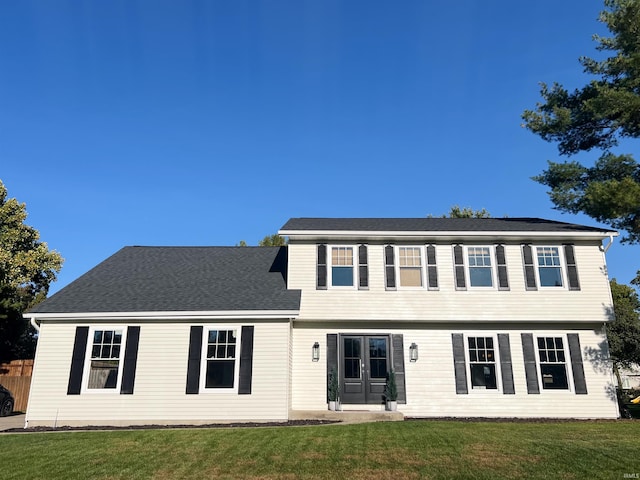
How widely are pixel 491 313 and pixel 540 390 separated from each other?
107 inches

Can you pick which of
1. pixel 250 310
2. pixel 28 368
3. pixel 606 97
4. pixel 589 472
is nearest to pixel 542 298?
pixel 606 97

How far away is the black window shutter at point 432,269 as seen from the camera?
1456cm

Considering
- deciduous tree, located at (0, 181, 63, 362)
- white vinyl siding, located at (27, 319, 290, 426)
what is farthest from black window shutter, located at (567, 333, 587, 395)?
deciduous tree, located at (0, 181, 63, 362)

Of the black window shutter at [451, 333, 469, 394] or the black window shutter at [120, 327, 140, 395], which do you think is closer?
the black window shutter at [120, 327, 140, 395]

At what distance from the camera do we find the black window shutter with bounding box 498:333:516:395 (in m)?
13.7

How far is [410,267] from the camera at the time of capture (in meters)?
14.9

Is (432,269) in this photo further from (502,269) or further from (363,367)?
(363,367)

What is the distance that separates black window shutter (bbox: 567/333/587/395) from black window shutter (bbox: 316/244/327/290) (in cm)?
803

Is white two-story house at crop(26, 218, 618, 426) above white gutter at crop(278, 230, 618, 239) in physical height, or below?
below

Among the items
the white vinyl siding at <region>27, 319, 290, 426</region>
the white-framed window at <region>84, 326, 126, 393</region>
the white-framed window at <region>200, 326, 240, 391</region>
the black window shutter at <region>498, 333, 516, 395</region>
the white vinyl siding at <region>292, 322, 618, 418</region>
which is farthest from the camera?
the black window shutter at <region>498, 333, 516, 395</region>

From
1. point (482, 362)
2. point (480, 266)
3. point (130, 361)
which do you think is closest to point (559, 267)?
point (480, 266)

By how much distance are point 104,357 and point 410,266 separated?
33.1 feet

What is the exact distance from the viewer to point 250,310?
13.3 meters

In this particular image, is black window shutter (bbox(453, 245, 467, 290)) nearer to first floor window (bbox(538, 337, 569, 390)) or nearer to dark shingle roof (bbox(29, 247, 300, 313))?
first floor window (bbox(538, 337, 569, 390))
